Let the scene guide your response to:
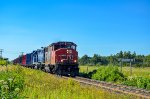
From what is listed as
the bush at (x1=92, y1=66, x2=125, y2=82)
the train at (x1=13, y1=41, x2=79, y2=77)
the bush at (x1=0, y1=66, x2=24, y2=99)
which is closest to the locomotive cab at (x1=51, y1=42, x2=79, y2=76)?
the train at (x1=13, y1=41, x2=79, y2=77)

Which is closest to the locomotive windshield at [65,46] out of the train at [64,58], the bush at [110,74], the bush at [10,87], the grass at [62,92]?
the train at [64,58]

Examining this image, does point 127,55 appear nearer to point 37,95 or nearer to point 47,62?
point 47,62

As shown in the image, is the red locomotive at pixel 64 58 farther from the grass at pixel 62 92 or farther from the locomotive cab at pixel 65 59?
→ the grass at pixel 62 92

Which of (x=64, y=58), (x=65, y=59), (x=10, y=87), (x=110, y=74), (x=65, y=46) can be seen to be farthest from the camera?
(x=65, y=46)

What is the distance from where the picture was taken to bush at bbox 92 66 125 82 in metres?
30.5

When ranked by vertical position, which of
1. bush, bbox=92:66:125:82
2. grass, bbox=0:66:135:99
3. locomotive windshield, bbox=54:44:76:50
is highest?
locomotive windshield, bbox=54:44:76:50

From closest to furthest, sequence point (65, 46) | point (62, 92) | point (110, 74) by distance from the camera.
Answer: point (62, 92), point (110, 74), point (65, 46)

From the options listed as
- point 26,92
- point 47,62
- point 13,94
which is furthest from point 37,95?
point 47,62

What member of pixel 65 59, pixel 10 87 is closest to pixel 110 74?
pixel 65 59

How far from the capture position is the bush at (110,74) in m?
30.5

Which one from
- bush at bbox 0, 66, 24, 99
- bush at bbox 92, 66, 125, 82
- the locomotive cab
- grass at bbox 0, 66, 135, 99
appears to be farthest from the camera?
the locomotive cab

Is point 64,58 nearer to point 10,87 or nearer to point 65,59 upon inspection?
point 65,59

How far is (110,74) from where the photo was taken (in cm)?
3105

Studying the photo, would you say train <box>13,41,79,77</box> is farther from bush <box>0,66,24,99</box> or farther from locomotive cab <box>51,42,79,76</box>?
bush <box>0,66,24,99</box>
